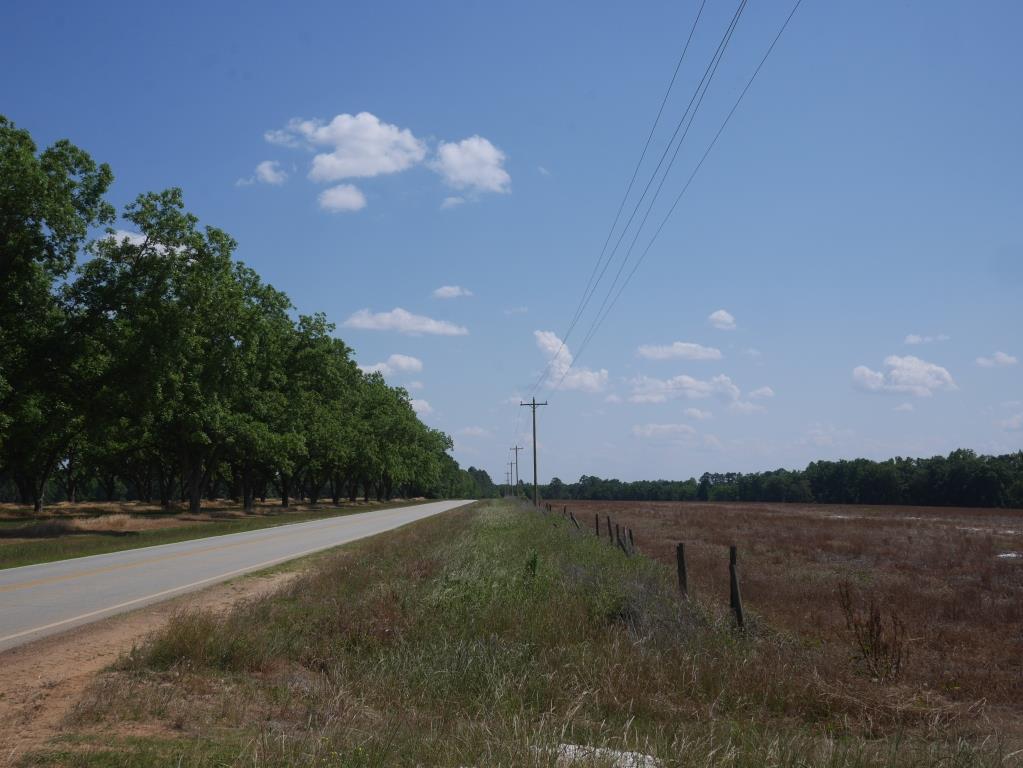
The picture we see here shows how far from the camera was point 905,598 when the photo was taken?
57.9 ft

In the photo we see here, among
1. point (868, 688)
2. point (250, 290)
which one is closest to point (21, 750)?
point (868, 688)

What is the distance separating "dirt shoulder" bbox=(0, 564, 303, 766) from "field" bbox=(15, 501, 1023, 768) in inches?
8.6

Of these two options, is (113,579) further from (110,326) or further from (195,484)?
(195,484)

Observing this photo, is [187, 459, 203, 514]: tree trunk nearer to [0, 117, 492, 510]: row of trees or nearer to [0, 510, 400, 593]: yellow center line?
[0, 117, 492, 510]: row of trees

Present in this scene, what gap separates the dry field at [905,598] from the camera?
1006 cm

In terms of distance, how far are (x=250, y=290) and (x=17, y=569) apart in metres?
36.1

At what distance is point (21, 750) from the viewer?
5770 millimetres

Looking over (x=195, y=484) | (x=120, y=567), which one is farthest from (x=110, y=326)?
(x=195, y=484)

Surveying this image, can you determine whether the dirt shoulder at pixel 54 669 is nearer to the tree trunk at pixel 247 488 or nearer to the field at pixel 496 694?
the field at pixel 496 694

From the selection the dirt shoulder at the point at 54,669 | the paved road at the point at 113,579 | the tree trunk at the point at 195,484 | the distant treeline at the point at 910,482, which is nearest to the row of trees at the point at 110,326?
the tree trunk at the point at 195,484

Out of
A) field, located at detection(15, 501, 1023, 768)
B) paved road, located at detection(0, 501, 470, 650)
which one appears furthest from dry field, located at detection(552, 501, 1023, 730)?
paved road, located at detection(0, 501, 470, 650)

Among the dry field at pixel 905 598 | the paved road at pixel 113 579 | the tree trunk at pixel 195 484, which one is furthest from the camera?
the tree trunk at pixel 195 484

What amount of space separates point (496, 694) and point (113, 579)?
39.0ft

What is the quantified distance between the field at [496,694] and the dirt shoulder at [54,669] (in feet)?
0.72
